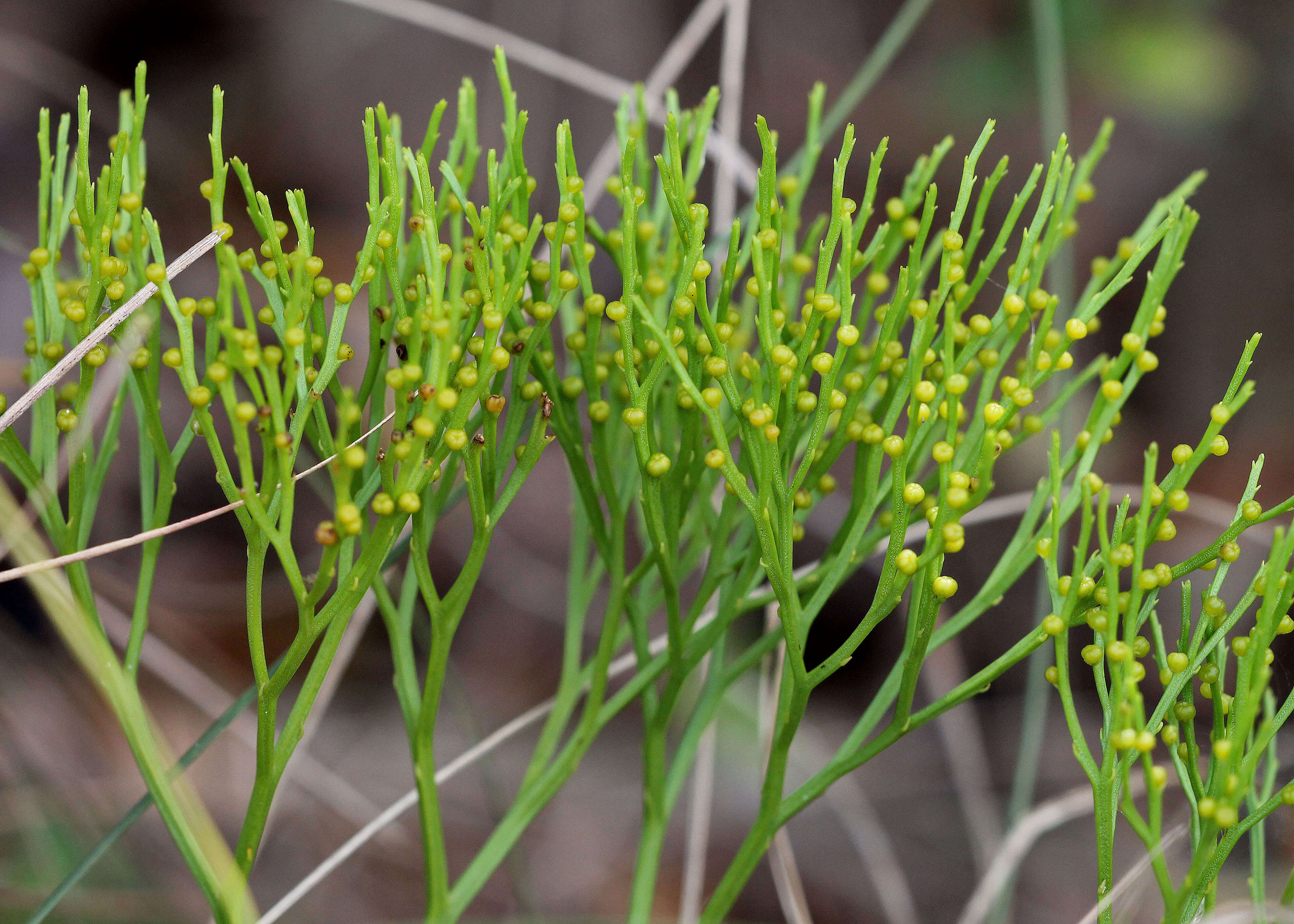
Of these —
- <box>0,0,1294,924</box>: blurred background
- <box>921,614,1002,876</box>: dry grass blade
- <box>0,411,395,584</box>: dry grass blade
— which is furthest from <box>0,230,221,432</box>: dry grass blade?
<box>921,614,1002,876</box>: dry grass blade

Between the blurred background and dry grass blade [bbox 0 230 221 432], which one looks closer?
dry grass blade [bbox 0 230 221 432]

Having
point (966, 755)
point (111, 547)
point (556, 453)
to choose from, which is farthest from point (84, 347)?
point (966, 755)

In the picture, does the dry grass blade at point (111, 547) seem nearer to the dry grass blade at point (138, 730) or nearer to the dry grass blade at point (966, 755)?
the dry grass blade at point (138, 730)

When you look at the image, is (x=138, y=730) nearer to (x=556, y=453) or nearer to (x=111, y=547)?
(x=111, y=547)

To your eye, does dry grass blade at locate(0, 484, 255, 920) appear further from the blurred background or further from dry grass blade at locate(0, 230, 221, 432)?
the blurred background

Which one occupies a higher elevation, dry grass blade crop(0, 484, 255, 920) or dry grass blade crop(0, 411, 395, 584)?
dry grass blade crop(0, 411, 395, 584)

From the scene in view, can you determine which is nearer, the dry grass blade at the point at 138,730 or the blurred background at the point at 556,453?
the dry grass blade at the point at 138,730

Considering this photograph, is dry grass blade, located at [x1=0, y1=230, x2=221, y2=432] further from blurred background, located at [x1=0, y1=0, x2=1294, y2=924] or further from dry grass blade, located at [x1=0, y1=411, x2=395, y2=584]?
blurred background, located at [x1=0, y1=0, x2=1294, y2=924]

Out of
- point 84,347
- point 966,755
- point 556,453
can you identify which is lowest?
point 966,755

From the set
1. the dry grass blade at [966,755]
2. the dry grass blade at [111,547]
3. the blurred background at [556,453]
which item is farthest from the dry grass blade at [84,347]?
the dry grass blade at [966,755]
